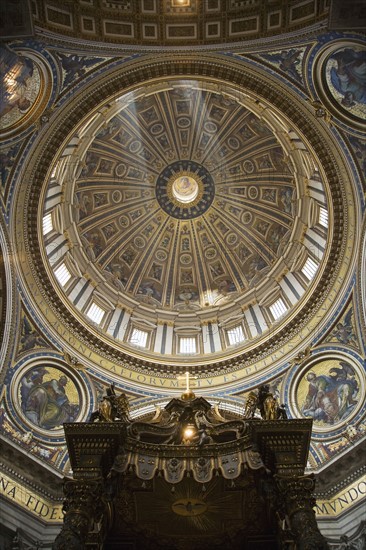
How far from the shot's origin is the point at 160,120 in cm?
2420

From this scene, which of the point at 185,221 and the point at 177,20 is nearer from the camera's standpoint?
the point at 177,20

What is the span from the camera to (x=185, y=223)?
2678 centimetres

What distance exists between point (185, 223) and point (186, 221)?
116mm

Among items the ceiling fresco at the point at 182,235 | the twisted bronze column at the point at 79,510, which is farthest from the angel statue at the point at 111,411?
the ceiling fresco at the point at 182,235

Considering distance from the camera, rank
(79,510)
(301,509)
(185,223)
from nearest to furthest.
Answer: (79,510) → (301,509) → (185,223)

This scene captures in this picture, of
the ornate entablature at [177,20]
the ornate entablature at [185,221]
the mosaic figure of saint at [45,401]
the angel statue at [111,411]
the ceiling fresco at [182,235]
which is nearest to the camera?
the angel statue at [111,411]

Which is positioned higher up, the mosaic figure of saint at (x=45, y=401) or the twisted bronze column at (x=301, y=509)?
the mosaic figure of saint at (x=45, y=401)

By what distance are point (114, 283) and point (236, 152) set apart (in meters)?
8.50

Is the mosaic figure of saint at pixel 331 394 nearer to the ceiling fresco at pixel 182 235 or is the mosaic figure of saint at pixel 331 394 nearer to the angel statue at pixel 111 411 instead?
the ceiling fresco at pixel 182 235

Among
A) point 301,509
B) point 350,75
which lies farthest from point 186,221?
point 301,509

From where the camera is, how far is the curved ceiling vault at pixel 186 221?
657 inches

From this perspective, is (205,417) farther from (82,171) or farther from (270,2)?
(82,171)

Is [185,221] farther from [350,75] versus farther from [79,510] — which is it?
[79,510]

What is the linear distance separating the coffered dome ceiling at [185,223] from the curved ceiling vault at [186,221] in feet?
0.20
